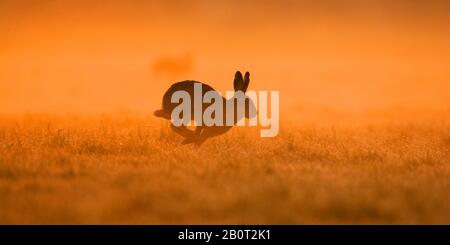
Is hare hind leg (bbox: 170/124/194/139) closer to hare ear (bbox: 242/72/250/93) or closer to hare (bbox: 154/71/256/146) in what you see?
hare (bbox: 154/71/256/146)

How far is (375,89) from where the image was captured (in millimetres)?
33625

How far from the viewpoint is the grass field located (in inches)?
271

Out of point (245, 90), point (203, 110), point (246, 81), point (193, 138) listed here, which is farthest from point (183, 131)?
point (246, 81)

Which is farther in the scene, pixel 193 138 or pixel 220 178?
pixel 193 138

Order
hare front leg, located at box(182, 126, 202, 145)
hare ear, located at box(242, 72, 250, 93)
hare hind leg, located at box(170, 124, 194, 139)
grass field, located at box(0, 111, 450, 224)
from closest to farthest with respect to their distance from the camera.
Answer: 1. grass field, located at box(0, 111, 450, 224)
2. hare ear, located at box(242, 72, 250, 93)
3. hare front leg, located at box(182, 126, 202, 145)
4. hare hind leg, located at box(170, 124, 194, 139)

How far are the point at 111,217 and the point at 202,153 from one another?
4.94 m

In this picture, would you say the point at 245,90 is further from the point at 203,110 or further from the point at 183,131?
the point at 183,131

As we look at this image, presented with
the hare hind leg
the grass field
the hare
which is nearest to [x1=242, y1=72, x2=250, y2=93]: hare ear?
the hare

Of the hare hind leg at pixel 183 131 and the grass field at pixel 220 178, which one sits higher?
the hare hind leg at pixel 183 131

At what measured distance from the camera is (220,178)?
8609mm

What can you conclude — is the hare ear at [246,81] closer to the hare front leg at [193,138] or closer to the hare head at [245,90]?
the hare head at [245,90]

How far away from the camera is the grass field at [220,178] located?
22.6 ft

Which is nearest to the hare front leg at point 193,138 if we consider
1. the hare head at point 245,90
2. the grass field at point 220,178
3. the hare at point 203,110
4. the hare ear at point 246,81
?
the hare at point 203,110
